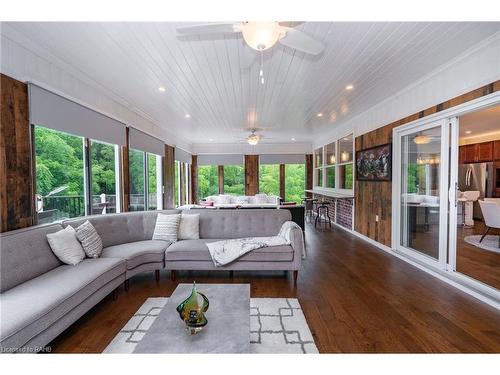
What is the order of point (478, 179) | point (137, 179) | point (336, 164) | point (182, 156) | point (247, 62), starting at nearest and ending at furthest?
point (247, 62), point (137, 179), point (478, 179), point (336, 164), point (182, 156)

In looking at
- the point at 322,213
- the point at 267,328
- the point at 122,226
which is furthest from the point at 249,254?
the point at 322,213

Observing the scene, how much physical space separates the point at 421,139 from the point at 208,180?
7543 millimetres

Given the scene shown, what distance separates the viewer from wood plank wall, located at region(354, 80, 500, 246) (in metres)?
4.20

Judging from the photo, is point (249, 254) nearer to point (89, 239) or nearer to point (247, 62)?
point (89, 239)

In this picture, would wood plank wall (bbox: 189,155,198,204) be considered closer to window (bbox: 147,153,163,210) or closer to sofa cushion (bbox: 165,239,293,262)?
window (bbox: 147,153,163,210)

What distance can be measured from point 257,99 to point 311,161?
5634 millimetres

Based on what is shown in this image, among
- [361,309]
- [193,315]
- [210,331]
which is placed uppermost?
[193,315]

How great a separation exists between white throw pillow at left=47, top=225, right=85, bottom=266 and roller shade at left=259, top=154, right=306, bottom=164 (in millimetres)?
7487

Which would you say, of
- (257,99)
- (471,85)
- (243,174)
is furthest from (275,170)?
(471,85)

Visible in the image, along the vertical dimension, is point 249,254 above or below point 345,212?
below

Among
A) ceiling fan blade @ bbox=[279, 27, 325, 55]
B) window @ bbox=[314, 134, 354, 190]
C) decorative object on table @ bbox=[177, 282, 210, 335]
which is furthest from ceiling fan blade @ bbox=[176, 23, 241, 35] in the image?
window @ bbox=[314, 134, 354, 190]

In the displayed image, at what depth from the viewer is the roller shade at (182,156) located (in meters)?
7.56

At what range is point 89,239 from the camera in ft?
9.00

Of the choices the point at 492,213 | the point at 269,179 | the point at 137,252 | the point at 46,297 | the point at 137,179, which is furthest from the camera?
the point at 269,179
